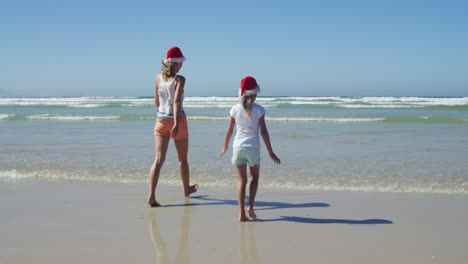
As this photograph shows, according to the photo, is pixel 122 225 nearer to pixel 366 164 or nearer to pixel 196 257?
pixel 196 257

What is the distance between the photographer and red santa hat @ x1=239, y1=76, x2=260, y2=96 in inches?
186

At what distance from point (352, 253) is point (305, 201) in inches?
75.4

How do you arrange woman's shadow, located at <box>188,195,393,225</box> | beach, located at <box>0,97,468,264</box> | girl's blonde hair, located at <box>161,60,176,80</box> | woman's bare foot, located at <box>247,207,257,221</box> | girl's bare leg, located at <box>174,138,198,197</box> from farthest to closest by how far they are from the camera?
girl's bare leg, located at <box>174,138,198,197</box>, girl's blonde hair, located at <box>161,60,176,80</box>, woman's bare foot, located at <box>247,207,257,221</box>, woman's shadow, located at <box>188,195,393,225</box>, beach, located at <box>0,97,468,264</box>

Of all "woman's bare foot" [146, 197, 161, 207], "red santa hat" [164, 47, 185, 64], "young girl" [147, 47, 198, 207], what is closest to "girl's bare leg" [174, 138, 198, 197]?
"young girl" [147, 47, 198, 207]

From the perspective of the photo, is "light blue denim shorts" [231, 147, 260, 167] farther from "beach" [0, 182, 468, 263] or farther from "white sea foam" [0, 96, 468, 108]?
"white sea foam" [0, 96, 468, 108]

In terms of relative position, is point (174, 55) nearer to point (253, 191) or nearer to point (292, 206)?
point (253, 191)

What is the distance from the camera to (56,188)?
6434mm

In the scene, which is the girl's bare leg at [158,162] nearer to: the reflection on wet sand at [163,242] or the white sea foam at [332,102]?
the reflection on wet sand at [163,242]

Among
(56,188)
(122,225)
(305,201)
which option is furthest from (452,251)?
(56,188)

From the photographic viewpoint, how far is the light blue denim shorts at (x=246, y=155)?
4.81m

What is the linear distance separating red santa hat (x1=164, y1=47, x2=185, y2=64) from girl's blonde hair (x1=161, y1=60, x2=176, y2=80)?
0.14 ft

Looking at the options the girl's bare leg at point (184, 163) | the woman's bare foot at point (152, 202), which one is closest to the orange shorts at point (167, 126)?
the girl's bare leg at point (184, 163)

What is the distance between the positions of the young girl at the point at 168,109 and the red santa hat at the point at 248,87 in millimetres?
988

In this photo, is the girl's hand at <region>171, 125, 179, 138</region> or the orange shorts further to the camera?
→ the orange shorts
